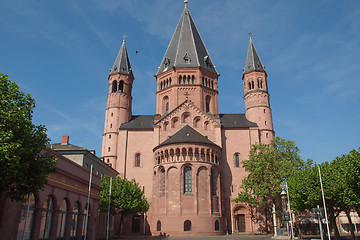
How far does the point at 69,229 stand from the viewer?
78.7ft

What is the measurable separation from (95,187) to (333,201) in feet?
80.8

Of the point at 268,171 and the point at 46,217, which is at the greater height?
the point at 268,171

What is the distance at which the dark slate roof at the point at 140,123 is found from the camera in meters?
57.6

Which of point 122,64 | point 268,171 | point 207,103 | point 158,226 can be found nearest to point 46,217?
point 158,226

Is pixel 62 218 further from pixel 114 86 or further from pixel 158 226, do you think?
pixel 114 86

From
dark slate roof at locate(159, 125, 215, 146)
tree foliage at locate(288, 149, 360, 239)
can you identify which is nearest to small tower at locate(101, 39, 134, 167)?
dark slate roof at locate(159, 125, 215, 146)

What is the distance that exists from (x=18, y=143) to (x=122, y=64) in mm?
50979

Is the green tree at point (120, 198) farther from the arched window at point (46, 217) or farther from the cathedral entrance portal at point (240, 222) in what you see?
the cathedral entrance portal at point (240, 222)

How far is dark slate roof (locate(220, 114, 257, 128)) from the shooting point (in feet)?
187

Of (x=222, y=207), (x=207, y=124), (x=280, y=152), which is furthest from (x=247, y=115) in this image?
(x=222, y=207)

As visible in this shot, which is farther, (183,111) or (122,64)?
(122,64)

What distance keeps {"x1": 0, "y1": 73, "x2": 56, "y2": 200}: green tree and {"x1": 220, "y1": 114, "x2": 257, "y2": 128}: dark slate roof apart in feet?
145

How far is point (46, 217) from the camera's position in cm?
2094

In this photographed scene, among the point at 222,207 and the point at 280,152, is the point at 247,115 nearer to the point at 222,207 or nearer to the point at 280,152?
the point at 280,152
